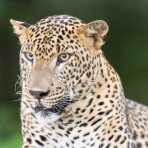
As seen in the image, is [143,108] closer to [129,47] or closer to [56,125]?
[56,125]

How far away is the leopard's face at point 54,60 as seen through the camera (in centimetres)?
1141

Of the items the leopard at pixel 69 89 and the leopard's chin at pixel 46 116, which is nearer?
the leopard at pixel 69 89

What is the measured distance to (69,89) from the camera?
11.7 metres

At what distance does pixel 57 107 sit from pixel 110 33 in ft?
41.3

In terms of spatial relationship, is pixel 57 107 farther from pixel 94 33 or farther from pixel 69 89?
pixel 94 33

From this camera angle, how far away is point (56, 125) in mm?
12234

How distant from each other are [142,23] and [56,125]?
1221cm

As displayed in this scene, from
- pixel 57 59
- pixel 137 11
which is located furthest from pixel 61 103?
pixel 137 11

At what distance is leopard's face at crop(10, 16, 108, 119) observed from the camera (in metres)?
11.4

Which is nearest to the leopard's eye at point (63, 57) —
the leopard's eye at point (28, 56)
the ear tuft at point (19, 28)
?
the leopard's eye at point (28, 56)

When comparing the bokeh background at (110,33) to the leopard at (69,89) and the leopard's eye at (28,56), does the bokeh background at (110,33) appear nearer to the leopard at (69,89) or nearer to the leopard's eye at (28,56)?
the leopard at (69,89)

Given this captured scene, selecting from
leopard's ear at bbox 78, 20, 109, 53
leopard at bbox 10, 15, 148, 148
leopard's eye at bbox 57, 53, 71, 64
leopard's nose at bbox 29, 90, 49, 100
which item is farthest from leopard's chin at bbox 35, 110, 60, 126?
leopard's ear at bbox 78, 20, 109, 53

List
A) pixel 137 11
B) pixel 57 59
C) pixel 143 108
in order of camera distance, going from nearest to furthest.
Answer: pixel 57 59 → pixel 143 108 → pixel 137 11

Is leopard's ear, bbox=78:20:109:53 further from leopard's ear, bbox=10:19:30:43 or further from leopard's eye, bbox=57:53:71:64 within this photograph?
leopard's ear, bbox=10:19:30:43
